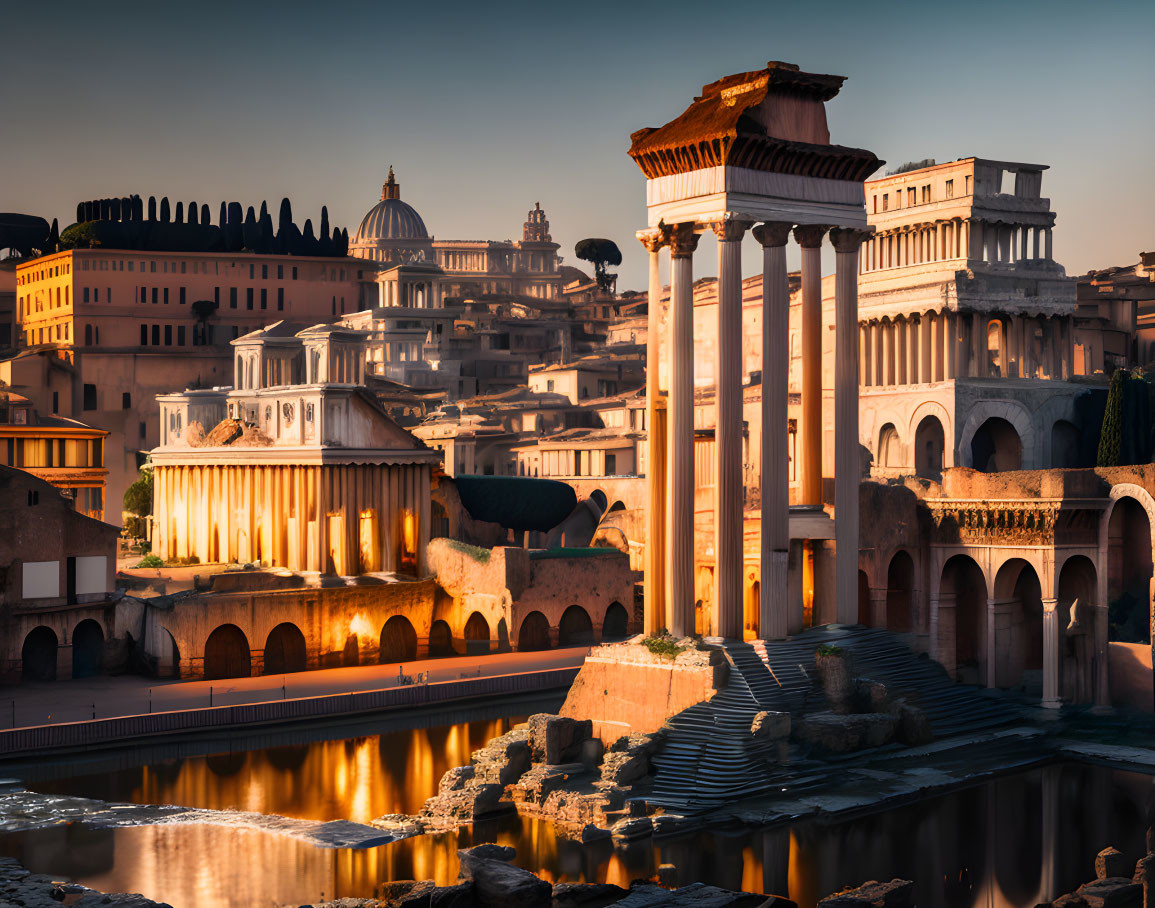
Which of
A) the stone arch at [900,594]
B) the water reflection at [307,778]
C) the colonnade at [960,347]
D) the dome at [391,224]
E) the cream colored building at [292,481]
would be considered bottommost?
the water reflection at [307,778]

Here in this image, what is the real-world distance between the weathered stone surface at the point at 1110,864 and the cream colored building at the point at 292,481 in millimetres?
28998

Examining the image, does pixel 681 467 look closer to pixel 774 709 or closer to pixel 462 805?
pixel 774 709

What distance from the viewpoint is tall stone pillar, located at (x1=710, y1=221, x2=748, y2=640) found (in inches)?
1241

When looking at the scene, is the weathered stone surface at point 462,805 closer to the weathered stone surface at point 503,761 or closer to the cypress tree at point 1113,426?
the weathered stone surface at point 503,761

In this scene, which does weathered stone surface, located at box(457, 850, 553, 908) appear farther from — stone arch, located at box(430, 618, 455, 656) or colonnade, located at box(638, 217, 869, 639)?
stone arch, located at box(430, 618, 455, 656)

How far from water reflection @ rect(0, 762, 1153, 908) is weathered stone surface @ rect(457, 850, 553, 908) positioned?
1.36 metres

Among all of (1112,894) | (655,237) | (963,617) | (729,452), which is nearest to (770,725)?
(729,452)

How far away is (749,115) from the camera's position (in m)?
31.7

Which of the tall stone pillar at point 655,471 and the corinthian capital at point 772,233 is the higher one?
the corinthian capital at point 772,233

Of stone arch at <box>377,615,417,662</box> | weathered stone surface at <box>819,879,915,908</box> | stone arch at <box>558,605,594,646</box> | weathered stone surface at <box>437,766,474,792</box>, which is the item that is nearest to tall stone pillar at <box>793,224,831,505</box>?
weathered stone surface at <box>437,766,474,792</box>

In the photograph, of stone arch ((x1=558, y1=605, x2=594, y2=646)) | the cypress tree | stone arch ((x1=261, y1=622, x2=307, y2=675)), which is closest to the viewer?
stone arch ((x1=261, y1=622, x2=307, y2=675))

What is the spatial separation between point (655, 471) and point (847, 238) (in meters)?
6.55

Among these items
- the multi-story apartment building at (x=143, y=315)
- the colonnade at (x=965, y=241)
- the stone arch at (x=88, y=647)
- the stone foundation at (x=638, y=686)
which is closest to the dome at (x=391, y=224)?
the multi-story apartment building at (x=143, y=315)

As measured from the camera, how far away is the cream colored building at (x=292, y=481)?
48.9 m
